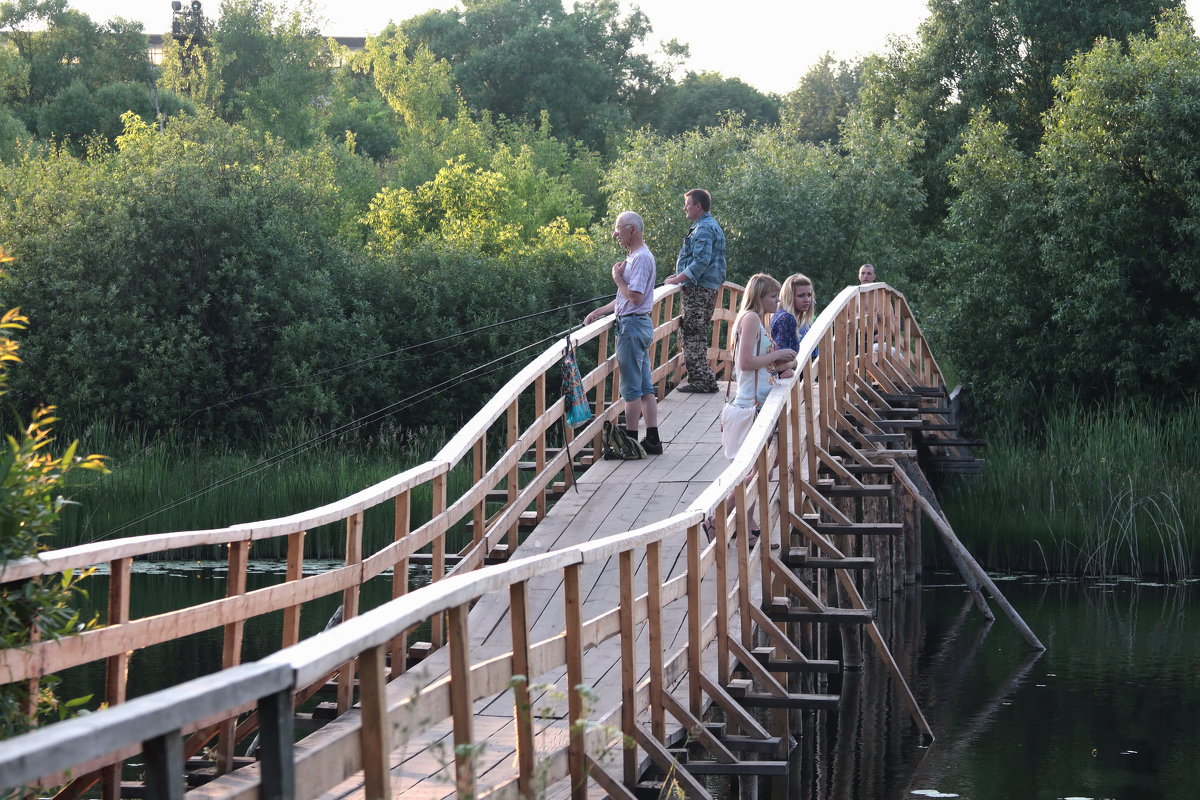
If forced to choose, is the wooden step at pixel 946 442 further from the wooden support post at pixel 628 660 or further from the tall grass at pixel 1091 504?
the wooden support post at pixel 628 660

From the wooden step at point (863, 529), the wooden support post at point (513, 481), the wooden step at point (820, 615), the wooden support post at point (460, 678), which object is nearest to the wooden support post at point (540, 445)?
the wooden support post at point (513, 481)

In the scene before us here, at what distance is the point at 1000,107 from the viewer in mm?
31359

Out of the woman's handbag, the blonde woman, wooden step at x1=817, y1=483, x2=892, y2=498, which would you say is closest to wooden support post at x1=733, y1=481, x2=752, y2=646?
the blonde woman

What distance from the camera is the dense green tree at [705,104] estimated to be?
58.5 metres

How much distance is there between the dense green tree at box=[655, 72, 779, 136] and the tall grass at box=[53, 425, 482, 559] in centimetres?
3966

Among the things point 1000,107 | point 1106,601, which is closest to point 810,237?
point 1000,107

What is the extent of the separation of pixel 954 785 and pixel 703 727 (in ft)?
15.1

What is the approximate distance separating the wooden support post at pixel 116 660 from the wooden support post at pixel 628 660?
1651mm

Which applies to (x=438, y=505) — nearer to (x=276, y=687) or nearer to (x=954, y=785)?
(x=954, y=785)

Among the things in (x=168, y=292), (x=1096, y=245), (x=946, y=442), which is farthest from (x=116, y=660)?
(x=1096, y=245)

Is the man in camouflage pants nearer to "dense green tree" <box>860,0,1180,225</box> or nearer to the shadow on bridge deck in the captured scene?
the shadow on bridge deck

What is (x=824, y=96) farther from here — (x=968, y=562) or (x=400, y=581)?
(x=400, y=581)

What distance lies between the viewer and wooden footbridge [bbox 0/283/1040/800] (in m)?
Answer: 3.05

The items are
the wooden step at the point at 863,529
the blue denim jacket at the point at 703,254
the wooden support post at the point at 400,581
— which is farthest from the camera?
the blue denim jacket at the point at 703,254
